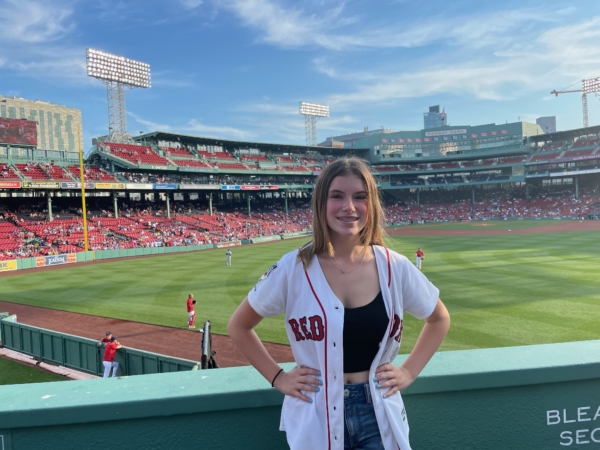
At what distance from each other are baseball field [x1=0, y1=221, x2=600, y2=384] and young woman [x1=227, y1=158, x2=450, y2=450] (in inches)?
305

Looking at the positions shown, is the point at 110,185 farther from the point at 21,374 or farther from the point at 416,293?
the point at 416,293

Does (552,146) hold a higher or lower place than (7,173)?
higher

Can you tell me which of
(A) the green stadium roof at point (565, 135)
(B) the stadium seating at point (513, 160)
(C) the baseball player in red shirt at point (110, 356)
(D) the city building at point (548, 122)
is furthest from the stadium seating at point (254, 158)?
(D) the city building at point (548, 122)

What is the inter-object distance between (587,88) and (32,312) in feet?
341

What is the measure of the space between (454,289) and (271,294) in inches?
693

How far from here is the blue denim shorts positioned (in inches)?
76.4

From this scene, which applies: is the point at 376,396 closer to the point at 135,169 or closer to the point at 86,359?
the point at 86,359

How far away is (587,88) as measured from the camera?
8506cm

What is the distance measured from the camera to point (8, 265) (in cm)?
3244

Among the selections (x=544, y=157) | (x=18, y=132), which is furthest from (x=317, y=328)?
(x=544, y=157)

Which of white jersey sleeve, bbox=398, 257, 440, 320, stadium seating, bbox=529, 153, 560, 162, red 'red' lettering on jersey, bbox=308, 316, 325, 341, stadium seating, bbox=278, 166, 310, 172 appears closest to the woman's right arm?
red 'red' lettering on jersey, bbox=308, 316, 325, 341

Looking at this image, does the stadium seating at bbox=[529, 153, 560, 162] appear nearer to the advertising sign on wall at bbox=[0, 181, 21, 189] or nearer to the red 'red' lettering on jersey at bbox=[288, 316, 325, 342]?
the advertising sign on wall at bbox=[0, 181, 21, 189]

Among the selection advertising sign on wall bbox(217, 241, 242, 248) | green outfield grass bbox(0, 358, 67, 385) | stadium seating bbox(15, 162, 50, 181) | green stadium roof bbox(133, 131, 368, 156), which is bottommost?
green outfield grass bbox(0, 358, 67, 385)

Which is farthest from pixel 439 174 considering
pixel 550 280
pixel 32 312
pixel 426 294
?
pixel 426 294
